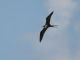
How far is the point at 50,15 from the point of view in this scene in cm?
8612

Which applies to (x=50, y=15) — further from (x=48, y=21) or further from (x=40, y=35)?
(x=40, y=35)

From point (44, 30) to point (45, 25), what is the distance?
8.07ft

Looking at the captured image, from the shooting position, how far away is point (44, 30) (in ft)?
290

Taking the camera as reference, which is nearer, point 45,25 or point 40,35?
point 45,25

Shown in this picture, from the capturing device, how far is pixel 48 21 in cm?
8688

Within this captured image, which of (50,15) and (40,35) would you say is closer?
(50,15)

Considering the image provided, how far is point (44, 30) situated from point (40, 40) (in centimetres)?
304

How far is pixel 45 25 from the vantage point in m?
86.1

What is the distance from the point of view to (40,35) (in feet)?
301

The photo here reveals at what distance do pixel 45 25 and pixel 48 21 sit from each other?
4.57 feet

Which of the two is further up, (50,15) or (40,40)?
(50,15)

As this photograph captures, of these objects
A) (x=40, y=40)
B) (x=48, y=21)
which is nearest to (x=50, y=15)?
(x=48, y=21)

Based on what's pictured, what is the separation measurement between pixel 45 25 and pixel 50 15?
248 centimetres

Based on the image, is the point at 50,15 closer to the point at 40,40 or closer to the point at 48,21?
the point at 48,21
